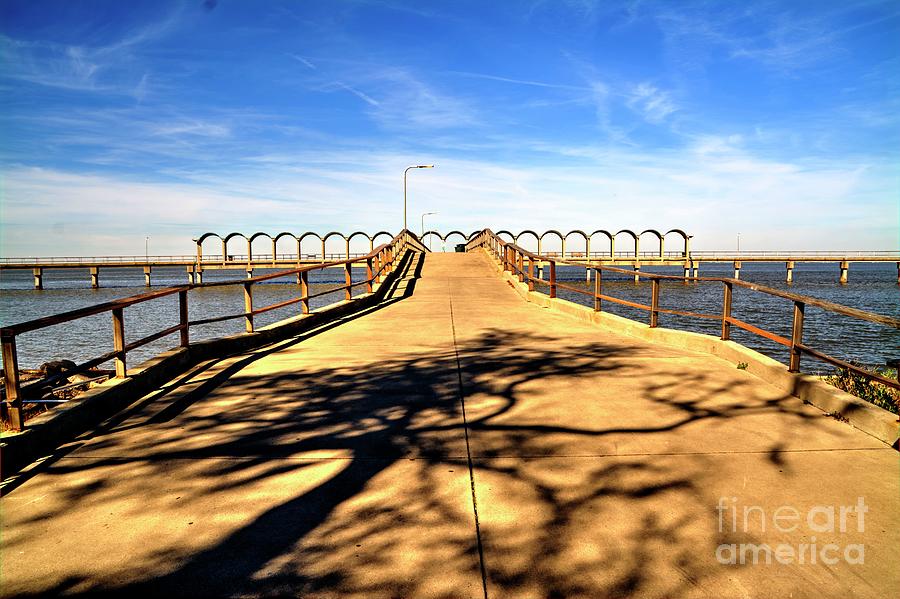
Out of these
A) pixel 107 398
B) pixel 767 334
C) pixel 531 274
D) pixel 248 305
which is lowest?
pixel 107 398

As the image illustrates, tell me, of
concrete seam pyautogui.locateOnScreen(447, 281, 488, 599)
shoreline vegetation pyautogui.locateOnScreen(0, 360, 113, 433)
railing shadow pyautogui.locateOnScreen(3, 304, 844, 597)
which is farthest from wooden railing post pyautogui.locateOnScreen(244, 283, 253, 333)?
concrete seam pyautogui.locateOnScreen(447, 281, 488, 599)

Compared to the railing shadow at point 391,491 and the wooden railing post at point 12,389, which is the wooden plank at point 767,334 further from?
the wooden railing post at point 12,389

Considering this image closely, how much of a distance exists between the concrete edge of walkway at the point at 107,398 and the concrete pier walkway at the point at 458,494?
0.64 ft

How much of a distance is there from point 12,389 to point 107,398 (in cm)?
105

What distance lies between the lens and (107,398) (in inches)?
210

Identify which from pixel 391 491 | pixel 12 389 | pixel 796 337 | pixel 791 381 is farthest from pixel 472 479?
pixel 796 337

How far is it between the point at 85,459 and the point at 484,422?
3166 millimetres

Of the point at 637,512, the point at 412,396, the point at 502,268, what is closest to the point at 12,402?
the point at 412,396

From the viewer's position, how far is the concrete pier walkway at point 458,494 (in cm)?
278

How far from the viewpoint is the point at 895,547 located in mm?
3084

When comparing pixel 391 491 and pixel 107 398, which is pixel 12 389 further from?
pixel 391 491

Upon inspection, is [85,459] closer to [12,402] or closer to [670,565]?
[12,402]

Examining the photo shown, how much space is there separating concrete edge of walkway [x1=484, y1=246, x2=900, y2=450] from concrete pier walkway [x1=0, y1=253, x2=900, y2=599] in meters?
0.15

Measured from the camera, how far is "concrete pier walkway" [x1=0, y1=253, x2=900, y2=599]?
2.78 metres
